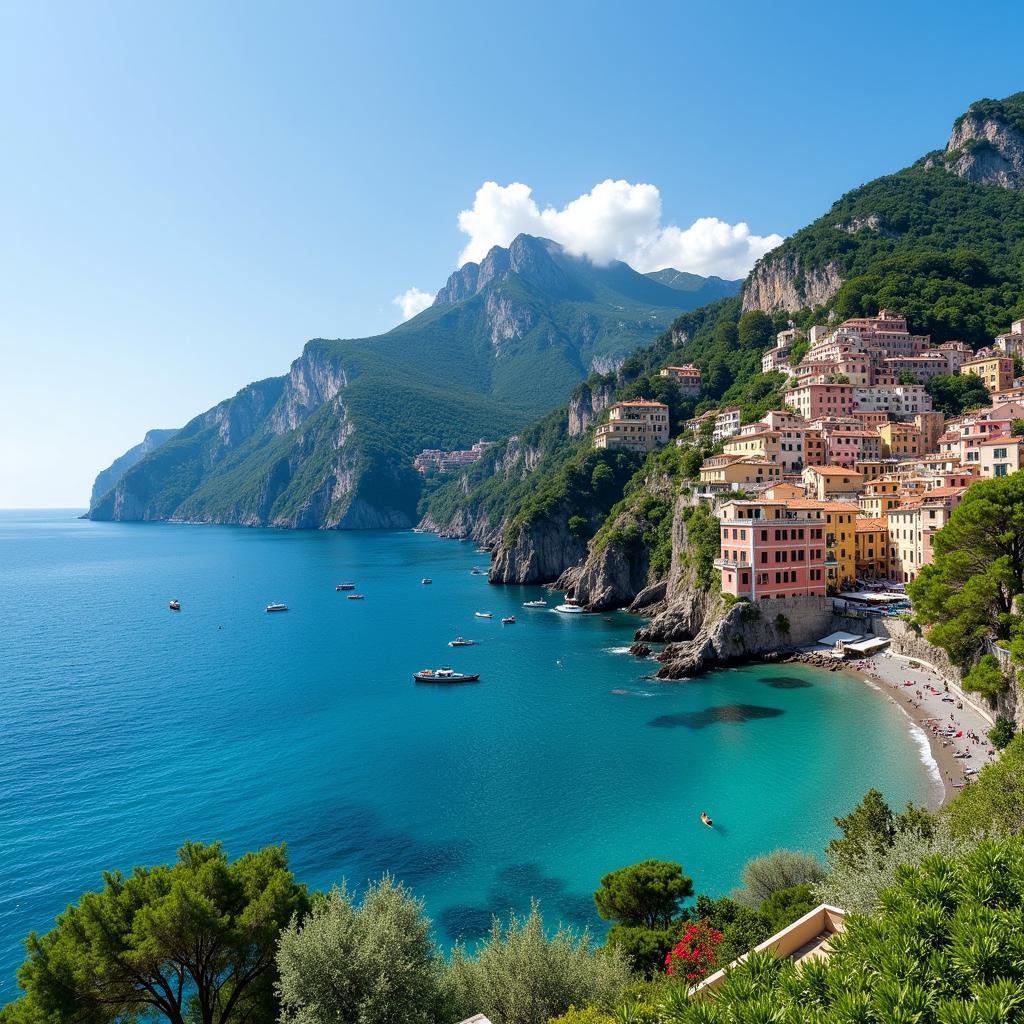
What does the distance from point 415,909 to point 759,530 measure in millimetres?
44250

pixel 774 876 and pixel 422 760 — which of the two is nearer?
pixel 774 876

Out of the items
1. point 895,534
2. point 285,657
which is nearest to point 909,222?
point 895,534

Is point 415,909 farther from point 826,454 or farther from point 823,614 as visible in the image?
point 826,454

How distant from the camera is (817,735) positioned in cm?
3722

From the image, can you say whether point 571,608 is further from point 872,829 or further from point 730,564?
point 872,829

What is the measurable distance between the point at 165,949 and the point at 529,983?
24.7 ft

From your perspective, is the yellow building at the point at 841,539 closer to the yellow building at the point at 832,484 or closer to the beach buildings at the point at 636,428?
the yellow building at the point at 832,484

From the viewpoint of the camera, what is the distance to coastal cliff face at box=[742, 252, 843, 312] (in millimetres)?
113625

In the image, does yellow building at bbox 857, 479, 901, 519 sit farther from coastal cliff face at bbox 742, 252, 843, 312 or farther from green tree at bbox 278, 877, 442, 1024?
green tree at bbox 278, 877, 442, 1024

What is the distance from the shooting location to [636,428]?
107 metres

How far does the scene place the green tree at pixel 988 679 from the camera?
32.8 meters

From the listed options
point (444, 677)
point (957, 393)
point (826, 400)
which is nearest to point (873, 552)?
point (826, 400)

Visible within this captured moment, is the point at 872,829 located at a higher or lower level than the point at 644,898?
higher

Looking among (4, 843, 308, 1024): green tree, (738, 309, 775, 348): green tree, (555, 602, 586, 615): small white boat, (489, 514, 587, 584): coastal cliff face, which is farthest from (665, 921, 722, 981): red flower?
(738, 309, 775, 348): green tree
